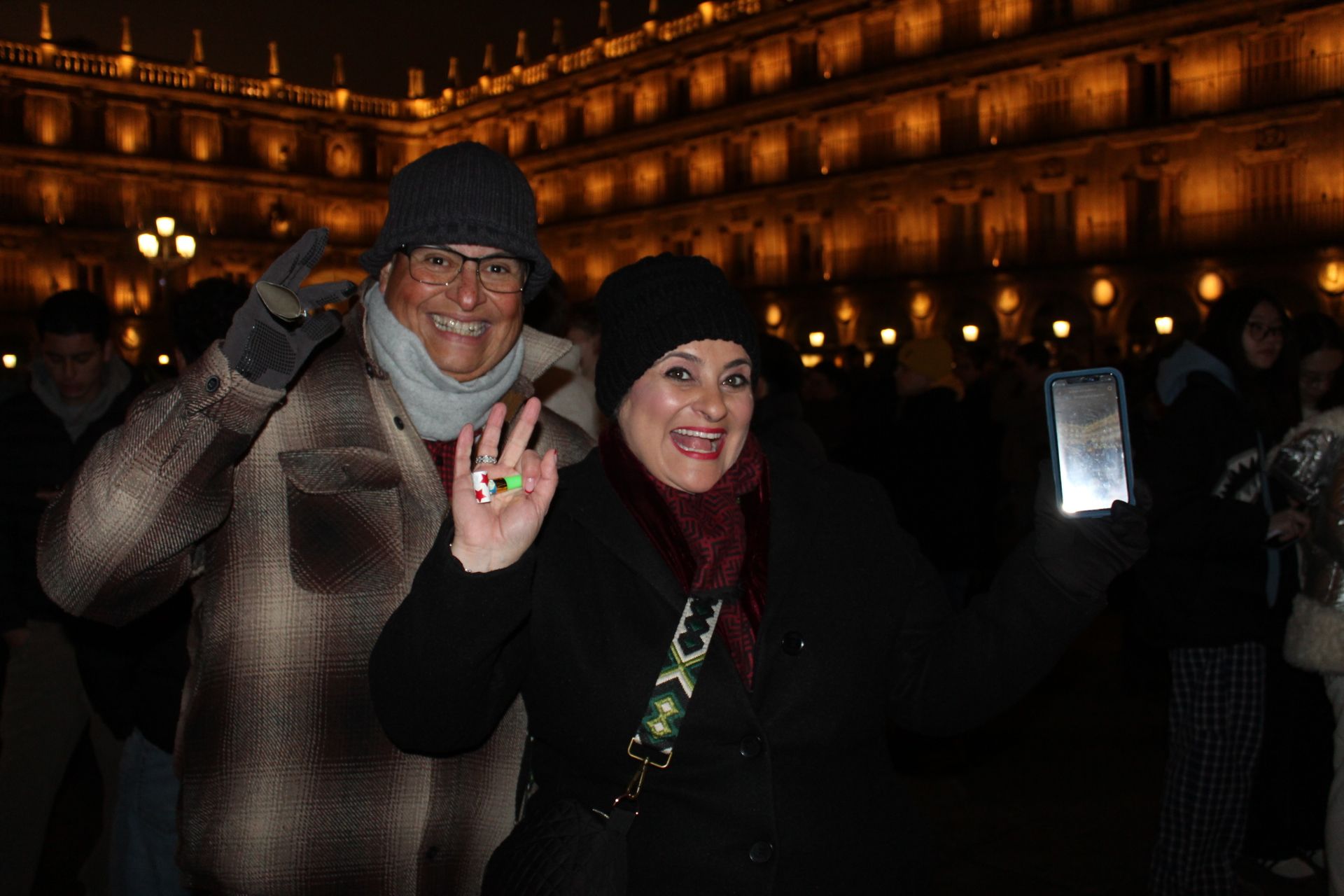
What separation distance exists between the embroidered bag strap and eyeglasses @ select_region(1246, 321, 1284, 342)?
118 inches

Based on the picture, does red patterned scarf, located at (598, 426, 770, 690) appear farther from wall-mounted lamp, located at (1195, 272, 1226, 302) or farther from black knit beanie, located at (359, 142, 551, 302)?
wall-mounted lamp, located at (1195, 272, 1226, 302)

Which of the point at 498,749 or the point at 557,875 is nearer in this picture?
the point at 557,875

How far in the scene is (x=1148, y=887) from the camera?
450cm

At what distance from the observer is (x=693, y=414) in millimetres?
2264

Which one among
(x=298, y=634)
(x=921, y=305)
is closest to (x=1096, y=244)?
(x=921, y=305)

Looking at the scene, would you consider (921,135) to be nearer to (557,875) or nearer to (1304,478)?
(1304,478)

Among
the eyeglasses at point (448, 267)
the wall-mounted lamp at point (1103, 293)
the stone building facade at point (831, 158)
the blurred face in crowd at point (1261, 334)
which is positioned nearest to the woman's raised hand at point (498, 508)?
the eyeglasses at point (448, 267)

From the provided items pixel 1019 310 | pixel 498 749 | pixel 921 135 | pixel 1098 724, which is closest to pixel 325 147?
pixel 921 135

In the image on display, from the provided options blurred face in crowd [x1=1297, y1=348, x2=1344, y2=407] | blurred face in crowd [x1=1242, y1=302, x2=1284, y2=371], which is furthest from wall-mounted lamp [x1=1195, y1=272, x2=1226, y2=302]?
blurred face in crowd [x1=1242, y1=302, x2=1284, y2=371]

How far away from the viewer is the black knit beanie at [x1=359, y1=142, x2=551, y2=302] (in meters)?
2.36

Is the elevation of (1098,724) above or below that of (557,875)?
below

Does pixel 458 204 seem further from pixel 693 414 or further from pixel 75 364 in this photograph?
pixel 75 364

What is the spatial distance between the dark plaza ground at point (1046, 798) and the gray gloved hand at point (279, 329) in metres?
3.17

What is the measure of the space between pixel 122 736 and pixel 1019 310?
24274mm
